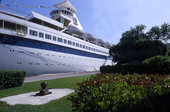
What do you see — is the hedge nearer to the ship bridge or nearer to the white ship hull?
the white ship hull

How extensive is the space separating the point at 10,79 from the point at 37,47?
953cm

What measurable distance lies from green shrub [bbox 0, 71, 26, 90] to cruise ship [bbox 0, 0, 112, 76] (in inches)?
246

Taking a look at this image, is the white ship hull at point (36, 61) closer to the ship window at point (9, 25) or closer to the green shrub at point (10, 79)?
the ship window at point (9, 25)

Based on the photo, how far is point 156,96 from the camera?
2332 mm

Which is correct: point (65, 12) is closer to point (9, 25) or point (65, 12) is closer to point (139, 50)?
point (9, 25)

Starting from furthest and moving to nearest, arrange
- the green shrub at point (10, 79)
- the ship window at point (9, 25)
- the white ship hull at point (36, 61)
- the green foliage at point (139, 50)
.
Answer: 1. the green foliage at point (139, 50)
2. the ship window at point (9, 25)
3. the white ship hull at point (36, 61)
4. the green shrub at point (10, 79)

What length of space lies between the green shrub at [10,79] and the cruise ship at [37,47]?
625 centimetres

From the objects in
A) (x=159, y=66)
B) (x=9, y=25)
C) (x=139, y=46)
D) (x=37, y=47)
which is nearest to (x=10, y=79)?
(x=37, y=47)

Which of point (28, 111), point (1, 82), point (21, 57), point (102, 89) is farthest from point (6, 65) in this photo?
point (102, 89)

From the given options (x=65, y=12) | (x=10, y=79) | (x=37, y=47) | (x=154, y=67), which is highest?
(x=65, y=12)

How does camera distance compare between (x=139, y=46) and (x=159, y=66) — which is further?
(x=139, y=46)

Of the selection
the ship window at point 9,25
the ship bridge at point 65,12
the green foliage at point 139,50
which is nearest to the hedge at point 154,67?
the green foliage at point 139,50

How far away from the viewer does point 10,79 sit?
1111 cm

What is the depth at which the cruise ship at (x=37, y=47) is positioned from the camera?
56.1 feet
